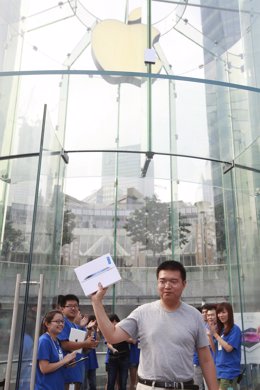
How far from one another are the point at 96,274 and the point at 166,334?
0.46 m

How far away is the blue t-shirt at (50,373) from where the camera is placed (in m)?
2.46

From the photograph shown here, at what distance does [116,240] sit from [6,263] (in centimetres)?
317

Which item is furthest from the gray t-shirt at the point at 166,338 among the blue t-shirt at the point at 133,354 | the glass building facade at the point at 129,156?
the blue t-shirt at the point at 133,354

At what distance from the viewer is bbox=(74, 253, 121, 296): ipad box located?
181cm

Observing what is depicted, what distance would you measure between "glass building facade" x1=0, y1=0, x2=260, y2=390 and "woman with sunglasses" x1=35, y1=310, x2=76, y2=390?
11cm

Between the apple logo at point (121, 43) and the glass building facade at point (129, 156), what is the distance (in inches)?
1.0

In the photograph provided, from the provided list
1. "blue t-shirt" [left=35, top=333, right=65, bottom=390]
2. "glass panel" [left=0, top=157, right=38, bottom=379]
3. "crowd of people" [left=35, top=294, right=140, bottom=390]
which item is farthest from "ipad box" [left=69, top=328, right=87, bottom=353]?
"glass panel" [left=0, top=157, right=38, bottom=379]

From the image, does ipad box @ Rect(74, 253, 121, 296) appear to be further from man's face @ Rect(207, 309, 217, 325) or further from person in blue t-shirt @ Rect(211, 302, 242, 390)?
man's face @ Rect(207, 309, 217, 325)

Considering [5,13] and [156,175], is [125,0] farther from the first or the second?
[156,175]

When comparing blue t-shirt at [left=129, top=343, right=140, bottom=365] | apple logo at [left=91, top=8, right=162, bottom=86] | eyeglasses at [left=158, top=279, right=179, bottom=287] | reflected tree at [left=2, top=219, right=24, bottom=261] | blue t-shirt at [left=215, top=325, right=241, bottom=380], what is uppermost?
apple logo at [left=91, top=8, right=162, bottom=86]

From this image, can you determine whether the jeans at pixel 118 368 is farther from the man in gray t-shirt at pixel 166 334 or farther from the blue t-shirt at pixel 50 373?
the man in gray t-shirt at pixel 166 334

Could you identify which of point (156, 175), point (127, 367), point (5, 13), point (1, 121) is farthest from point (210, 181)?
point (5, 13)

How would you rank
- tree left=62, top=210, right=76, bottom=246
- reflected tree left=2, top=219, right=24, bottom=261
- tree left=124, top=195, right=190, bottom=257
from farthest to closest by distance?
1. tree left=124, top=195, right=190, bottom=257
2. tree left=62, top=210, right=76, bottom=246
3. reflected tree left=2, top=219, right=24, bottom=261

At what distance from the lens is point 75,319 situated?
355 cm
